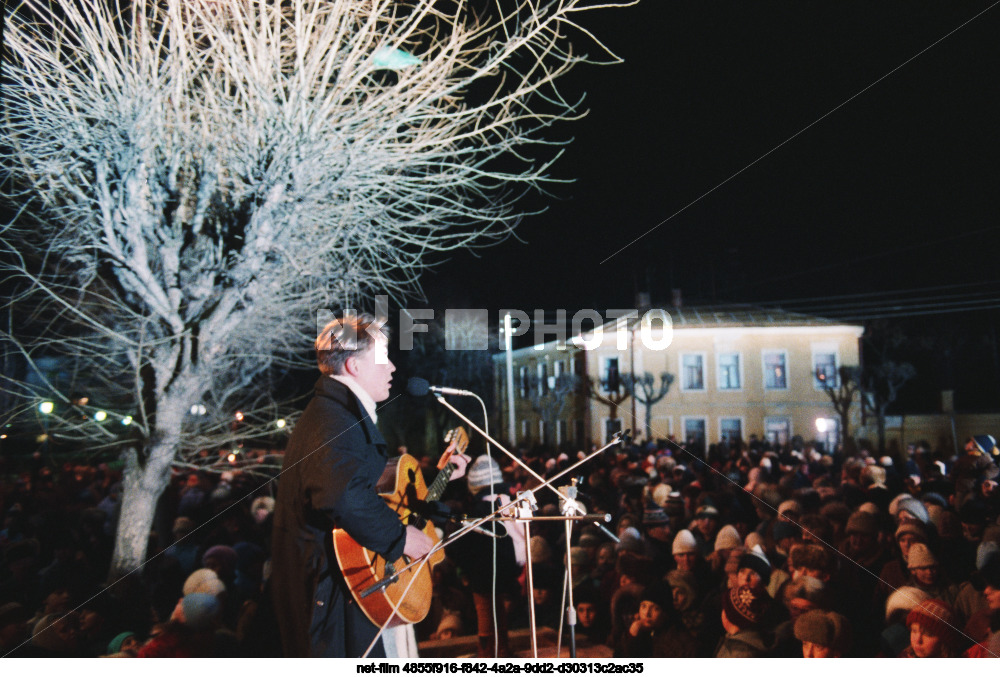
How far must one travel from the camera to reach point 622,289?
248 inches

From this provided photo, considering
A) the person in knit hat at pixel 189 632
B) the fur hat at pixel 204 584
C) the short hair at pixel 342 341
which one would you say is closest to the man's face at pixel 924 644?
the short hair at pixel 342 341

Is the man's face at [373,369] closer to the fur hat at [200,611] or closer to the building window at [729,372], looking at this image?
the fur hat at [200,611]

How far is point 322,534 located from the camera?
189 centimetres

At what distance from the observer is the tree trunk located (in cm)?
339

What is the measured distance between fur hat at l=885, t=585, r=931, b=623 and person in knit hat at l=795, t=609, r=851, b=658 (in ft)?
1.17

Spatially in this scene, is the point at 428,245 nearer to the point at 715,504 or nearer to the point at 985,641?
the point at 715,504

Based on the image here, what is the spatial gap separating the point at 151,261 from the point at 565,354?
11321 millimetres

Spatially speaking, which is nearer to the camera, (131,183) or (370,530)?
(370,530)

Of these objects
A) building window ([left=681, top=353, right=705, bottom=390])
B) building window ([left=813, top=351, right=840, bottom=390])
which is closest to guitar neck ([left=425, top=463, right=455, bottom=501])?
building window ([left=681, top=353, right=705, bottom=390])

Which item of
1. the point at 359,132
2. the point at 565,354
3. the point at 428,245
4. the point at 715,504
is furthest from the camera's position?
the point at 565,354

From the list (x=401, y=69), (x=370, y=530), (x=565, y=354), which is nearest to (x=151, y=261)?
(x=401, y=69)

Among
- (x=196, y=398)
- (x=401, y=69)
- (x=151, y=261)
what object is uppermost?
(x=401, y=69)

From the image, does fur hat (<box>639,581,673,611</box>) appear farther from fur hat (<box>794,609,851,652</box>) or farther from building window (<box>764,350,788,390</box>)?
building window (<box>764,350,788,390</box>)
